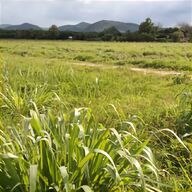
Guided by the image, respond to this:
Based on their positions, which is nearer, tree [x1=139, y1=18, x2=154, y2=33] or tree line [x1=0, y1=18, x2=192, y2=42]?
tree line [x1=0, y1=18, x2=192, y2=42]

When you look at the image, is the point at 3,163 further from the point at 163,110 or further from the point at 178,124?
the point at 163,110

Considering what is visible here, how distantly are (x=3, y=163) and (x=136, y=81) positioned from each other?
20.3ft

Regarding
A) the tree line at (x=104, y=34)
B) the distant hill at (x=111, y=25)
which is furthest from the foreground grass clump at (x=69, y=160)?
the distant hill at (x=111, y=25)

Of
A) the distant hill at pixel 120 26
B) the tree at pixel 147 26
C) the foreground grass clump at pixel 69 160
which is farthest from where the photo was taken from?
the distant hill at pixel 120 26

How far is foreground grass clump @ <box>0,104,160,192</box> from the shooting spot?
2184 millimetres

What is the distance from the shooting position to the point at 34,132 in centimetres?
256

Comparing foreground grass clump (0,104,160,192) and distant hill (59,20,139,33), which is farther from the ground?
foreground grass clump (0,104,160,192)

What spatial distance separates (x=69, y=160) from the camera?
88.4 inches

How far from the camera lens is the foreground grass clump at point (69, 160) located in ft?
7.16

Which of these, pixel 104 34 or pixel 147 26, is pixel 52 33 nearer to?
pixel 104 34

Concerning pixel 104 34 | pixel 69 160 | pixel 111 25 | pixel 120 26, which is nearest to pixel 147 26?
pixel 104 34

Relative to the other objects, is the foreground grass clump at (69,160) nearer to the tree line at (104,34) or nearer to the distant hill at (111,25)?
the tree line at (104,34)

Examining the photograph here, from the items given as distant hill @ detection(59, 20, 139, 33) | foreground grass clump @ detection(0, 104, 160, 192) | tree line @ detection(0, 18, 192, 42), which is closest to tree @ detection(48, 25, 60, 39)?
tree line @ detection(0, 18, 192, 42)

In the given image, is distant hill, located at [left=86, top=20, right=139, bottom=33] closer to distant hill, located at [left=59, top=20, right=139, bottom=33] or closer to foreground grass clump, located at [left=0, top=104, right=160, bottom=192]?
distant hill, located at [left=59, top=20, right=139, bottom=33]
